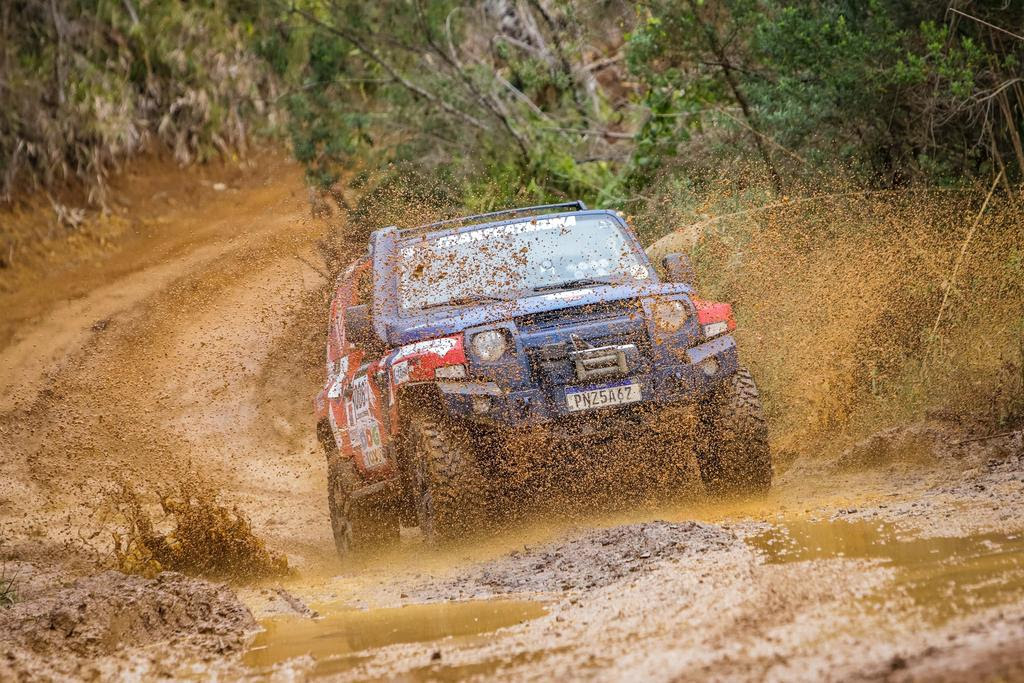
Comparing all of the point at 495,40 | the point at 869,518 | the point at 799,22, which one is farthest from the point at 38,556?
the point at 495,40

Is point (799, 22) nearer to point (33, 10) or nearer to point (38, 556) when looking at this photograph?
point (38, 556)

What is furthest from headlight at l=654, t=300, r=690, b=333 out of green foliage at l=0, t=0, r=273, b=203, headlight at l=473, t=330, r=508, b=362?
green foliage at l=0, t=0, r=273, b=203

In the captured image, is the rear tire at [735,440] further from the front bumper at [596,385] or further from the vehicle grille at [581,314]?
the vehicle grille at [581,314]

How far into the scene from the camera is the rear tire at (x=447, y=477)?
649cm

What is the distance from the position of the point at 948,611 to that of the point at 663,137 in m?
10.2

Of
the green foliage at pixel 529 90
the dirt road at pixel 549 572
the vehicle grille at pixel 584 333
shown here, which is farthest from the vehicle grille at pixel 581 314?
the green foliage at pixel 529 90

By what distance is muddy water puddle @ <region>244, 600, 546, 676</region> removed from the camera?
4.73 m

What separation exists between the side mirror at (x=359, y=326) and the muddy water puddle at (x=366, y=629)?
183 cm

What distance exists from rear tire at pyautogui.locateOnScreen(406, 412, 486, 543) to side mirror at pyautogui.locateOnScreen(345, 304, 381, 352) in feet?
2.27

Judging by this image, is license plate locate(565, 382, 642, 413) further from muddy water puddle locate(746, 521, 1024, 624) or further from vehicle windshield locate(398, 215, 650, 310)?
muddy water puddle locate(746, 521, 1024, 624)

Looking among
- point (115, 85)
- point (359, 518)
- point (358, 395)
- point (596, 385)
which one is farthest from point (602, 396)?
point (115, 85)

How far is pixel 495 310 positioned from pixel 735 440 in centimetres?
140

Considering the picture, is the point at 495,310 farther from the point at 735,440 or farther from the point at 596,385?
the point at 735,440

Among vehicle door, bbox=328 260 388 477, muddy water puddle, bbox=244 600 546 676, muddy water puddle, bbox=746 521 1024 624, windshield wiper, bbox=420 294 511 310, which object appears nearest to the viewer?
muddy water puddle, bbox=746 521 1024 624
